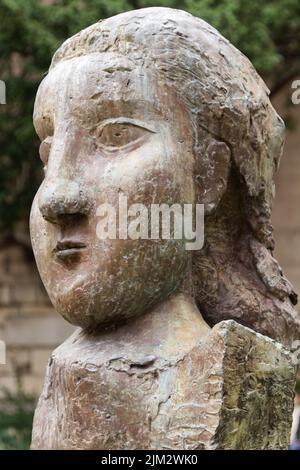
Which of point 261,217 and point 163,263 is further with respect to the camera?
point 261,217

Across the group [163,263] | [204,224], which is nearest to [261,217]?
[204,224]

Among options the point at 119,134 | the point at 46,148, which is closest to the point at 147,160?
the point at 119,134

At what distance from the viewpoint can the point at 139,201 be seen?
2.93 m

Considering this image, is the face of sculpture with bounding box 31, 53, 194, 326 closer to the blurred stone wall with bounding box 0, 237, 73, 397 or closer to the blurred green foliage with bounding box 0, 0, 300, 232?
the blurred green foliage with bounding box 0, 0, 300, 232

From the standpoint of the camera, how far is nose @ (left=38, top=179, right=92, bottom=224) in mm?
2928

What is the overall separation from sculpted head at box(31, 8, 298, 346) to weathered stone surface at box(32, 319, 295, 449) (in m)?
0.15

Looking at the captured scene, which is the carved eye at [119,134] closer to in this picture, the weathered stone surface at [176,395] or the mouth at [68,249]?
the mouth at [68,249]

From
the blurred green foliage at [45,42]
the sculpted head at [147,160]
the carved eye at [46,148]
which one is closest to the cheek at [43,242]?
the sculpted head at [147,160]

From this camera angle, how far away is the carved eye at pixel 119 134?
2984 mm

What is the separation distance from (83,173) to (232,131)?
1.53 ft

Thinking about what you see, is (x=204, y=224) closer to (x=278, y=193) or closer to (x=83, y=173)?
(x=83, y=173)
